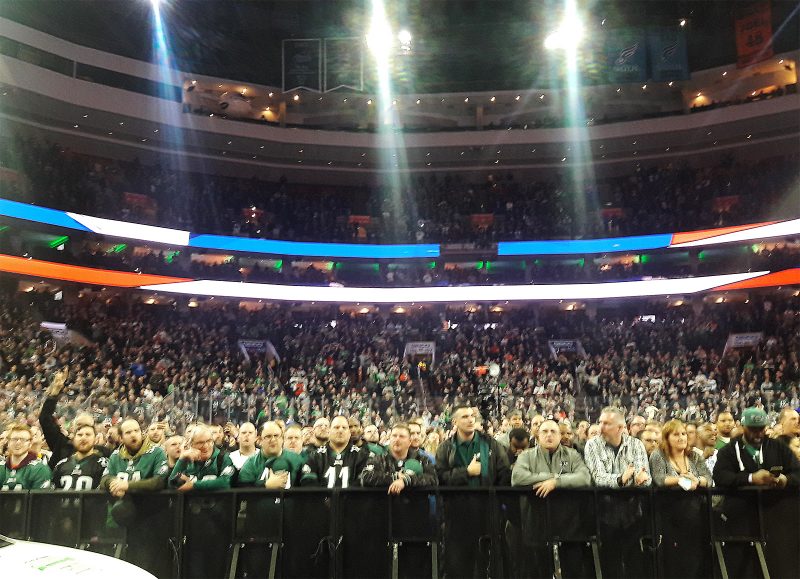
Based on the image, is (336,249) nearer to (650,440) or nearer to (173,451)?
(173,451)

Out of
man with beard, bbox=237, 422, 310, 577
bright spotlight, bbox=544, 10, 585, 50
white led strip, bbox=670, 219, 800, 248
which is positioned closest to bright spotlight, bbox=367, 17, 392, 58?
bright spotlight, bbox=544, 10, 585, 50

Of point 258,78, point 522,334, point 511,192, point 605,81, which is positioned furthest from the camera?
point 511,192

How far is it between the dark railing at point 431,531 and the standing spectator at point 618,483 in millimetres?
13

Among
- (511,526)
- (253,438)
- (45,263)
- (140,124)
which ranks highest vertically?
(140,124)

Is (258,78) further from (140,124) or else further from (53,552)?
(53,552)

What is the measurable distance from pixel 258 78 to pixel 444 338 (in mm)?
13785

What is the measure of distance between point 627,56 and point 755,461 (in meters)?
15.0

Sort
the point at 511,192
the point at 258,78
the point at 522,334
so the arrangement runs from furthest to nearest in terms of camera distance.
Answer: the point at 511,192
the point at 258,78
the point at 522,334

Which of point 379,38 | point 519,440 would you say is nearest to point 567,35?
point 379,38

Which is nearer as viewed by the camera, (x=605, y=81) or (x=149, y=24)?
(x=605, y=81)

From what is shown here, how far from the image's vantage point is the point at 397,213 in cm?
3139

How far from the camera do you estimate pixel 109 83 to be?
85.1 feet

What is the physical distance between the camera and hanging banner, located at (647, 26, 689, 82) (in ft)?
60.6

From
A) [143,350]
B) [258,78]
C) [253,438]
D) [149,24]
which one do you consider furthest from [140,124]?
[253,438]
